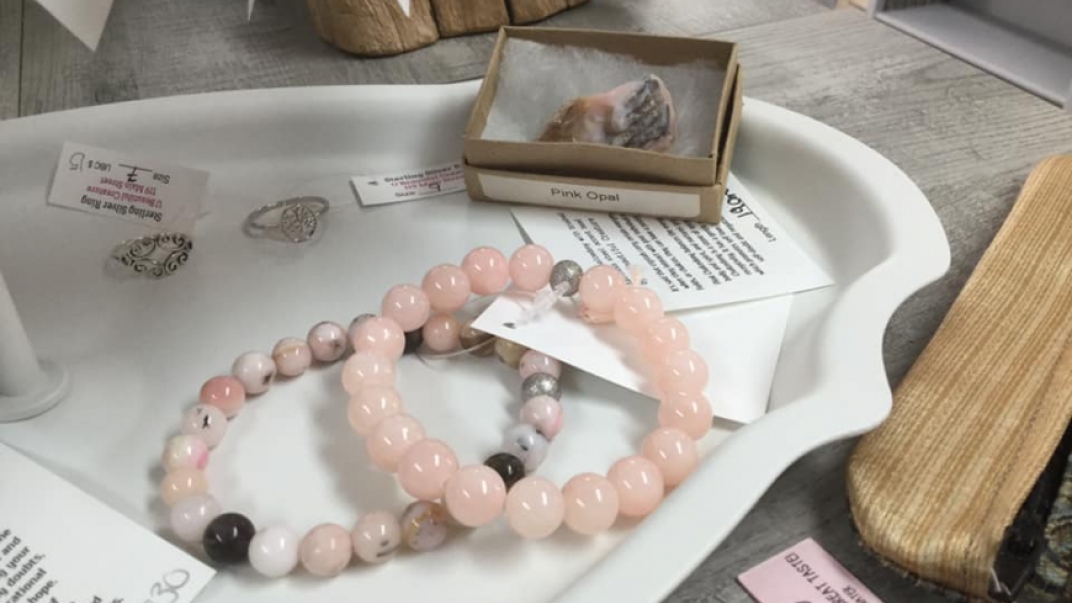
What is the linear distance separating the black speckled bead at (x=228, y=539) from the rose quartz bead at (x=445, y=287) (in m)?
0.19

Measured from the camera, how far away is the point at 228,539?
1.46 ft

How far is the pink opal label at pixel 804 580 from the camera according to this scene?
447mm

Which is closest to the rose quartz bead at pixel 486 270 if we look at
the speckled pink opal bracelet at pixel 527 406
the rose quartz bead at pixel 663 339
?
the speckled pink opal bracelet at pixel 527 406

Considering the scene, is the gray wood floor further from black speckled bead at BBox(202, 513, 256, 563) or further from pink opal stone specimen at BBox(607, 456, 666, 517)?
black speckled bead at BBox(202, 513, 256, 563)

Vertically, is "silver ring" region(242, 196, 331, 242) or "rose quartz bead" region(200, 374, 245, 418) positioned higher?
"silver ring" region(242, 196, 331, 242)

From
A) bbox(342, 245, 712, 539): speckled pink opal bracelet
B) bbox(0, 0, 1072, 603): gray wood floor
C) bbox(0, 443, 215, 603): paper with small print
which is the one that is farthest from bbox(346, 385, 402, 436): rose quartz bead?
bbox(0, 0, 1072, 603): gray wood floor

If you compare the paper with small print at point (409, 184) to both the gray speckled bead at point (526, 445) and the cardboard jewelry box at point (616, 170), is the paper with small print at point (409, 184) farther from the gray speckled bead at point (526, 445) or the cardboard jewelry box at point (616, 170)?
the gray speckled bead at point (526, 445)

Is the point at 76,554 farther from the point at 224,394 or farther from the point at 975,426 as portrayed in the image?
the point at 975,426

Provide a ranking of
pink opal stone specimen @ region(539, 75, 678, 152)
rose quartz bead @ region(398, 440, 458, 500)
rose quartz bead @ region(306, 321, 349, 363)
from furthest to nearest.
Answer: pink opal stone specimen @ region(539, 75, 678, 152) → rose quartz bead @ region(306, 321, 349, 363) → rose quartz bead @ region(398, 440, 458, 500)

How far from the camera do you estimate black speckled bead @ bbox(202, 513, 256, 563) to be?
1.46 feet

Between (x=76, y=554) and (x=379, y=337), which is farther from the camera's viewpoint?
(x=379, y=337)

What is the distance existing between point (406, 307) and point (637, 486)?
0.19m

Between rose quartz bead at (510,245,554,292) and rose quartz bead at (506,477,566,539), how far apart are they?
17cm

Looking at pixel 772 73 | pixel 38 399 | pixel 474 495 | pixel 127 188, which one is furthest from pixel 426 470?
pixel 772 73
